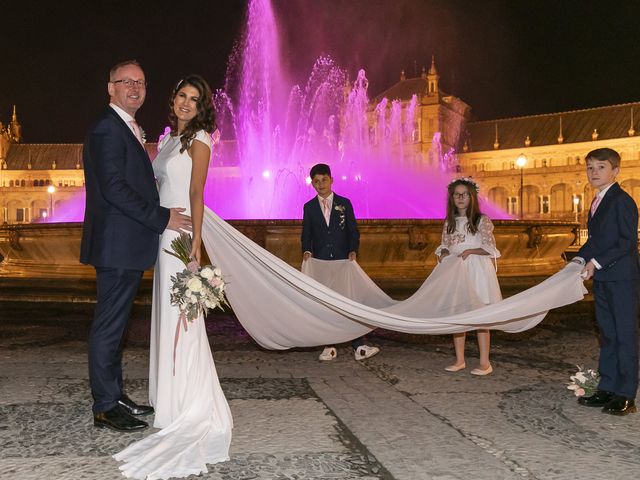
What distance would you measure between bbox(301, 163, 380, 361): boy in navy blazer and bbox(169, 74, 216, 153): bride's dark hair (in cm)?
227

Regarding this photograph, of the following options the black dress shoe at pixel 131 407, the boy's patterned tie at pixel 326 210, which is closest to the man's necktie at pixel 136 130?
the black dress shoe at pixel 131 407

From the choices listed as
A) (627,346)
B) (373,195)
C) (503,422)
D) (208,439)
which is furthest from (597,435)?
(373,195)

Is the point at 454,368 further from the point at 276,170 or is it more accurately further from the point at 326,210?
the point at 276,170

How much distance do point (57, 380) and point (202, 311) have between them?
1.99 metres

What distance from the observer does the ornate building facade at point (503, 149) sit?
250 feet

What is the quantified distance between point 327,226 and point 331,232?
7 cm

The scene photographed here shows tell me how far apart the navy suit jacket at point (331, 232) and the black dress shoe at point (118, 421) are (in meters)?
2.71

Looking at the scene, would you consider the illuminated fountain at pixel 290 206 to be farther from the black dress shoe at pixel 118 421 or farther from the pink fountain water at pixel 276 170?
the black dress shoe at pixel 118 421

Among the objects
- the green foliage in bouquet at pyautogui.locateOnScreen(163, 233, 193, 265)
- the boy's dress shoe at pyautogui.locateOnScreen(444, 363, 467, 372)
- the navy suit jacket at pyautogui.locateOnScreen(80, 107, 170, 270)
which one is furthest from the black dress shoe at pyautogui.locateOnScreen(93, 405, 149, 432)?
the boy's dress shoe at pyautogui.locateOnScreen(444, 363, 467, 372)

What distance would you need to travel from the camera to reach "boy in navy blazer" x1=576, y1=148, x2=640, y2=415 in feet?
13.8

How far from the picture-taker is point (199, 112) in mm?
3705

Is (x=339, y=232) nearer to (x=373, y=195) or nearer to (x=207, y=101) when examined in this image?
(x=207, y=101)

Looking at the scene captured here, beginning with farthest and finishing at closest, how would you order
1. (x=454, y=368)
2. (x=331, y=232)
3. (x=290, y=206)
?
(x=290, y=206) → (x=331, y=232) → (x=454, y=368)

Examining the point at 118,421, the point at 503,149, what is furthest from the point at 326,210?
the point at 503,149
